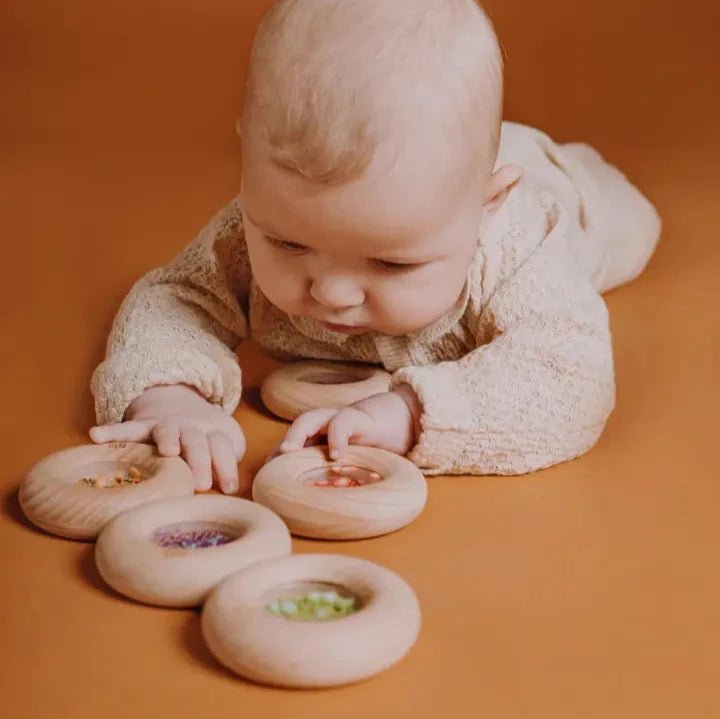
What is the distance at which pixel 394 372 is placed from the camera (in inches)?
69.2

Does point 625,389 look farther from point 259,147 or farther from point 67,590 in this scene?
point 67,590

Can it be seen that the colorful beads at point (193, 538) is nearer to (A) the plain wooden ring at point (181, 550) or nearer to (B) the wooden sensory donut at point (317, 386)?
(A) the plain wooden ring at point (181, 550)

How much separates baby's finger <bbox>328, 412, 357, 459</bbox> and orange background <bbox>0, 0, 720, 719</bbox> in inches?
4.4

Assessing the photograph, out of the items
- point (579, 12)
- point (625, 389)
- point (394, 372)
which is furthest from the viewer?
point (579, 12)

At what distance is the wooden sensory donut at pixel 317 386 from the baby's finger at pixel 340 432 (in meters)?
0.13

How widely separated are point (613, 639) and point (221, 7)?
2302mm

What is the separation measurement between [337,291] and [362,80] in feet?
0.71

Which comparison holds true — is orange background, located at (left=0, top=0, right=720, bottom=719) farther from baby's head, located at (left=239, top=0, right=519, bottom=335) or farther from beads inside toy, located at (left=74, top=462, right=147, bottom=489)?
baby's head, located at (left=239, top=0, right=519, bottom=335)

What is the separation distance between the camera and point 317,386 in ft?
5.68

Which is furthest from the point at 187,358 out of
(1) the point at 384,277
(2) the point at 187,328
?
(1) the point at 384,277

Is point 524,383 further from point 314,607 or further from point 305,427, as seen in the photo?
point 314,607

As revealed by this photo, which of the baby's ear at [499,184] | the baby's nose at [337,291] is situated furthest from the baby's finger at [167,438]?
the baby's ear at [499,184]

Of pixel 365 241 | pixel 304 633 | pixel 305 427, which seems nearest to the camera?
pixel 304 633

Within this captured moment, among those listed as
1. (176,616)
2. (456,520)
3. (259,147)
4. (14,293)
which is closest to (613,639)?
(456,520)
